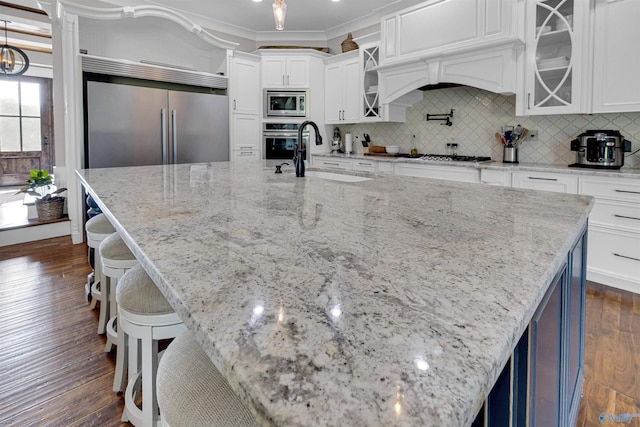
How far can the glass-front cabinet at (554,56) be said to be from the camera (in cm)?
292

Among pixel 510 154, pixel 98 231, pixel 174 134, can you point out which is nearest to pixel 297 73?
pixel 174 134

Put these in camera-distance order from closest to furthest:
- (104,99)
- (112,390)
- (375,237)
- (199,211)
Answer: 1. (375,237)
2. (199,211)
3. (112,390)
4. (104,99)

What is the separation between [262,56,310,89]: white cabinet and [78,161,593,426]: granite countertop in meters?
4.19

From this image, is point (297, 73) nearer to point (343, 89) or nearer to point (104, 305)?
point (343, 89)

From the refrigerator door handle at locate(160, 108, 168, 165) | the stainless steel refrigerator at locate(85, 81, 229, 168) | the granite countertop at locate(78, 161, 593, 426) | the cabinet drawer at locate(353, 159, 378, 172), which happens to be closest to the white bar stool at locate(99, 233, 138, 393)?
the granite countertop at locate(78, 161, 593, 426)

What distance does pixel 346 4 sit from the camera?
4395 mm

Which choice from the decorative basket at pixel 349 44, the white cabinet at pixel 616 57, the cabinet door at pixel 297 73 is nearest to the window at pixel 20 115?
the cabinet door at pixel 297 73

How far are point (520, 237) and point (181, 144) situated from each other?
13.1 feet

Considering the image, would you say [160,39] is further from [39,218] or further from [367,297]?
[367,297]

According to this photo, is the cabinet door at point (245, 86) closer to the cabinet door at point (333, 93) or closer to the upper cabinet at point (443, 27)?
the cabinet door at point (333, 93)

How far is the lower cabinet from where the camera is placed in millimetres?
602

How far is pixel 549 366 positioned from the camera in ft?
2.94

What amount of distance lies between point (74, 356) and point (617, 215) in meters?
3.53

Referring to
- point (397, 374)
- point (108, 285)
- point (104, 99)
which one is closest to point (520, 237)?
point (397, 374)
